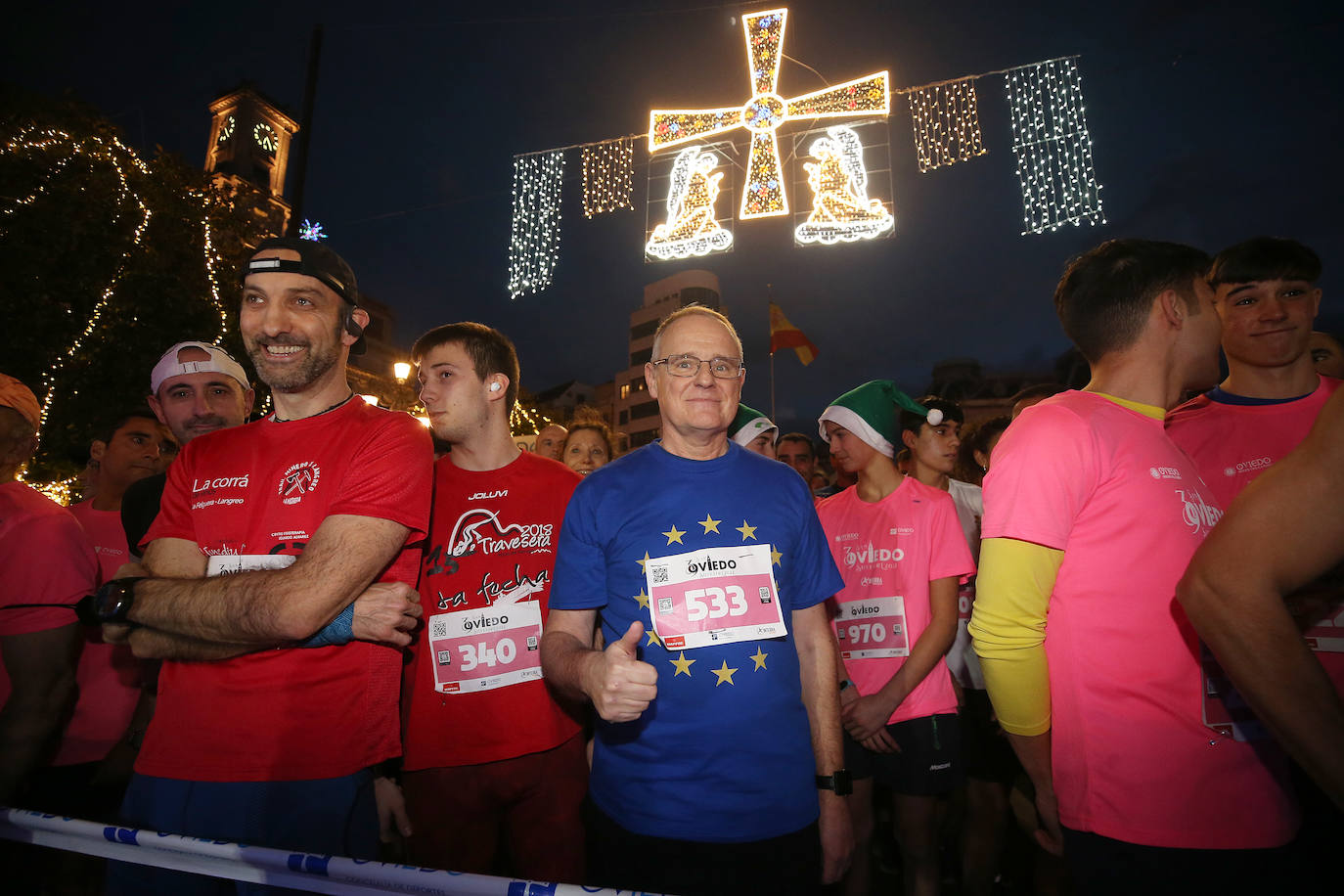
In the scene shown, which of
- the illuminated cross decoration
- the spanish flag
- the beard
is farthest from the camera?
the spanish flag

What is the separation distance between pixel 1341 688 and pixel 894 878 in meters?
3.30

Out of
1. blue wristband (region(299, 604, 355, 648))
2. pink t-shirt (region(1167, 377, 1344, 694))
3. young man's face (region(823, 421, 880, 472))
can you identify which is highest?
young man's face (region(823, 421, 880, 472))

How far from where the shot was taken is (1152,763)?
1643 millimetres

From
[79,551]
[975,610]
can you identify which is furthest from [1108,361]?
[79,551]

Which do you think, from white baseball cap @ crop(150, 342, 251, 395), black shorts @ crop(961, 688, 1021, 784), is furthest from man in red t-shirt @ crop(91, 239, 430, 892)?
black shorts @ crop(961, 688, 1021, 784)

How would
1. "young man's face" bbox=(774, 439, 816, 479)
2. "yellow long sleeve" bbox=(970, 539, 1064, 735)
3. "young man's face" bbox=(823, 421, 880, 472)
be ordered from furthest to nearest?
"young man's face" bbox=(774, 439, 816, 479), "young man's face" bbox=(823, 421, 880, 472), "yellow long sleeve" bbox=(970, 539, 1064, 735)

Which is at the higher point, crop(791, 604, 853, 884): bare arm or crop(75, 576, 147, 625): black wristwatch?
crop(75, 576, 147, 625): black wristwatch

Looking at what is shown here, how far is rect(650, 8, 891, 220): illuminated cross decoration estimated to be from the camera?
8.64m

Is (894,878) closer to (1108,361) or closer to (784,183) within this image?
(1108,361)

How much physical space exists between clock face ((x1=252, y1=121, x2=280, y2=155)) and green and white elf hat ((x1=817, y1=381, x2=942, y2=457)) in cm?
5336

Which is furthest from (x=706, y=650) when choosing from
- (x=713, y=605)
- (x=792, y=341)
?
(x=792, y=341)

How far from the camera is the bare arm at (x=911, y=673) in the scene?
10.4ft

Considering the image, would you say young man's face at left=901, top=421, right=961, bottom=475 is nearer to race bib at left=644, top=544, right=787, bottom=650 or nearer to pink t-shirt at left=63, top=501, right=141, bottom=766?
race bib at left=644, top=544, right=787, bottom=650

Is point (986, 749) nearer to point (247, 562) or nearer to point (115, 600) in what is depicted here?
point (247, 562)
